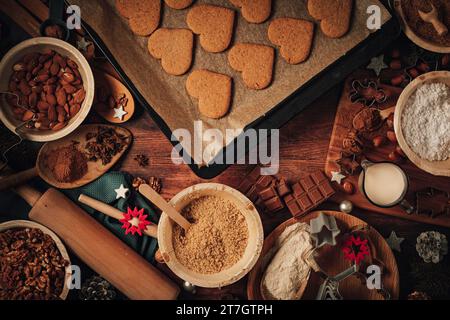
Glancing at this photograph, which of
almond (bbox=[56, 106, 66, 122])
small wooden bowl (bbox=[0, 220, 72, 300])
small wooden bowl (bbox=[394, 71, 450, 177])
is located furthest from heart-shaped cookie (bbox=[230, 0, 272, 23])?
small wooden bowl (bbox=[0, 220, 72, 300])

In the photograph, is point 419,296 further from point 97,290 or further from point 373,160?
point 97,290

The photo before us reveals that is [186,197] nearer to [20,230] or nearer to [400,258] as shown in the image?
[20,230]

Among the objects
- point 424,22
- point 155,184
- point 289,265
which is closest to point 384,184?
point 289,265

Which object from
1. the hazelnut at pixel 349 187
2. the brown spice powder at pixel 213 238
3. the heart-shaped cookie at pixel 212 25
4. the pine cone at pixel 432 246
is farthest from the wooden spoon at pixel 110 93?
the pine cone at pixel 432 246

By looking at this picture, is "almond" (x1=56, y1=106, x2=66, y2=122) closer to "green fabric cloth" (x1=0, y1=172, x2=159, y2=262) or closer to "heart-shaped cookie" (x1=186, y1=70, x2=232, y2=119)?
"green fabric cloth" (x1=0, y1=172, x2=159, y2=262)
